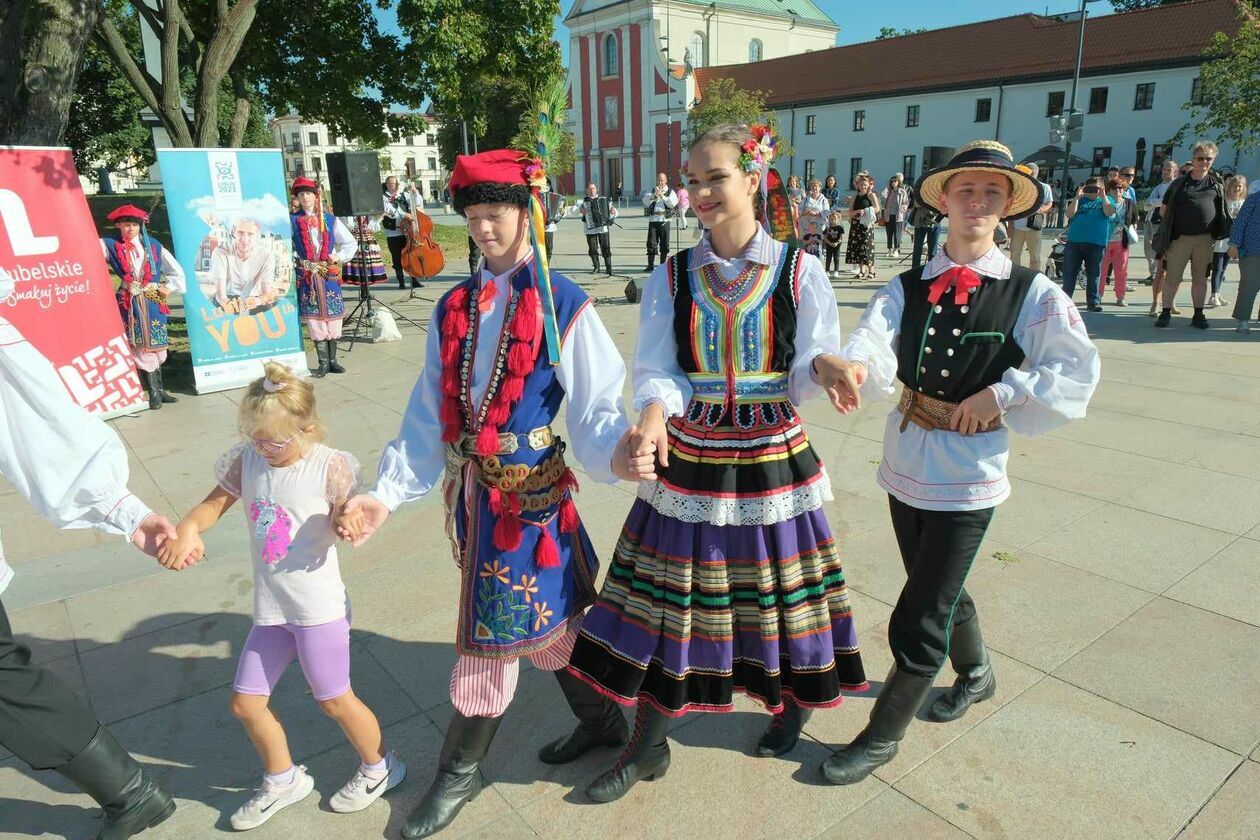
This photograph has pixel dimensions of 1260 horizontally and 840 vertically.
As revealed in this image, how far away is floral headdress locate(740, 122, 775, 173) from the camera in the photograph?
2467 millimetres

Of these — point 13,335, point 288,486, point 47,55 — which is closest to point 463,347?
point 288,486

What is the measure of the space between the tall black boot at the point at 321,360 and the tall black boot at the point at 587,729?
678 centimetres

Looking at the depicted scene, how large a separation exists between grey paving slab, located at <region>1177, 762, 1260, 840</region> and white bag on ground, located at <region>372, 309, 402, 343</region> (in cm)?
950

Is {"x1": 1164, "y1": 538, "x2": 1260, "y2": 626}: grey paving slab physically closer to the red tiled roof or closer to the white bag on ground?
the white bag on ground

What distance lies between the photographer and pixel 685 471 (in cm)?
245

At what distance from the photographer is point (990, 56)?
143 feet

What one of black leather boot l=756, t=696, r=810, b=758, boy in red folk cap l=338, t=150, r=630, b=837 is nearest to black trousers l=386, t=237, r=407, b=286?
boy in red folk cap l=338, t=150, r=630, b=837

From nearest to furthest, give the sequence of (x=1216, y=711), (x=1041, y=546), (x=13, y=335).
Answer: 1. (x=13, y=335)
2. (x=1216, y=711)
3. (x=1041, y=546)

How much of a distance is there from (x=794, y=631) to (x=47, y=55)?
797 cm

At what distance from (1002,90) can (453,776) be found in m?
48.1

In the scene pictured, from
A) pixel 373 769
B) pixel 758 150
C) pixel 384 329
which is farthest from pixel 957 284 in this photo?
pixel 384 329

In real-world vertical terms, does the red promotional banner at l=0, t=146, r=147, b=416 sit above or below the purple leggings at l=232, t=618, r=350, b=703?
above

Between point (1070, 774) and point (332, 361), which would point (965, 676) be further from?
point (332, 361)

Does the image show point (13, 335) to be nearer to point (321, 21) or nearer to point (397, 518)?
point (397, 518)
